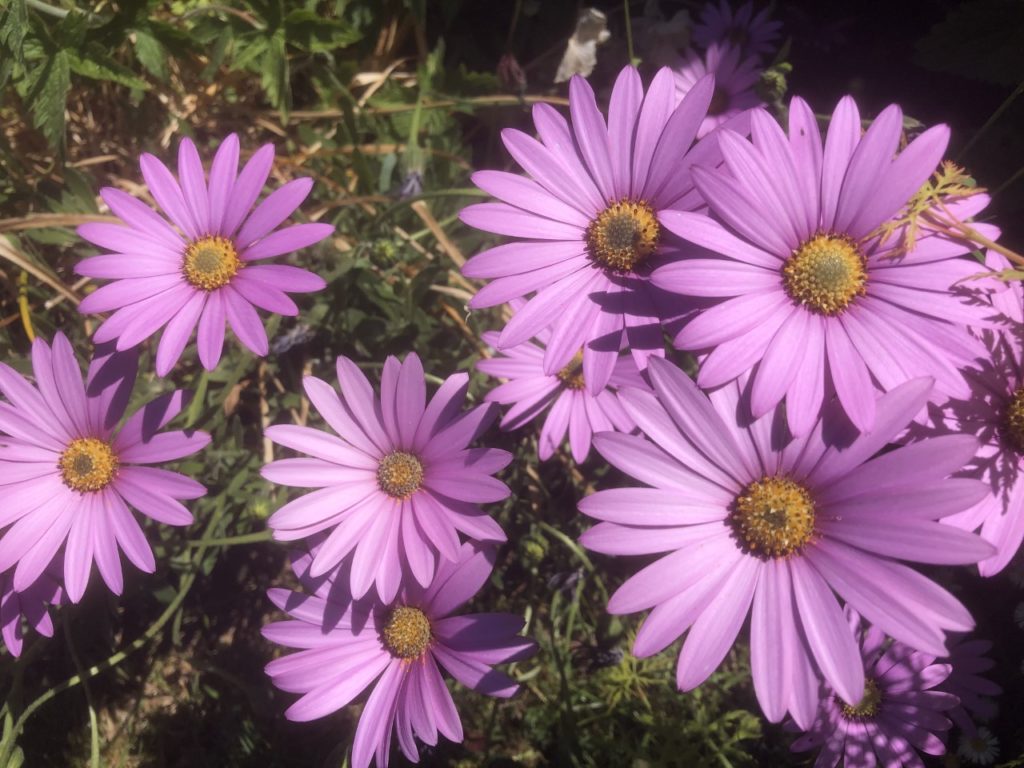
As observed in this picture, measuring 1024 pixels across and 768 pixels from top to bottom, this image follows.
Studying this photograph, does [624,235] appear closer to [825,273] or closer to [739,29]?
[825,273]

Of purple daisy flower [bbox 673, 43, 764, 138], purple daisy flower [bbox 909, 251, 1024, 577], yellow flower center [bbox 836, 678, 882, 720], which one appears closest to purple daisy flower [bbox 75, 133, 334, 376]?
purple daisy flower [bbox 909, 251, 1024, 577]

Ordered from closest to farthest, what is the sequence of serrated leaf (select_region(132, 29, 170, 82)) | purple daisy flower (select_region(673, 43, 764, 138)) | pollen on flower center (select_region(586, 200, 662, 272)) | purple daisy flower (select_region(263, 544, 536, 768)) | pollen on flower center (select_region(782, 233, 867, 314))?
pollen on flower center (select_region(782, 233, 867, 314)) < pollen on flower center (select_region(586, 200, 662, 272)) < purple daisy flower (select_region(263, 544, 536, 768)) < serrated leaf (select_region(132, 29, 170, 82)) < purple daisy flower (select_region(673, 43, 764, 138))

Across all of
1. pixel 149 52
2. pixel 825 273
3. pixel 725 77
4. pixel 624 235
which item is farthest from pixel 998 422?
pixel 149 52

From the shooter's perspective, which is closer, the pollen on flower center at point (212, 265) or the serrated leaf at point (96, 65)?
the pollen on flower center at point (212, 265)

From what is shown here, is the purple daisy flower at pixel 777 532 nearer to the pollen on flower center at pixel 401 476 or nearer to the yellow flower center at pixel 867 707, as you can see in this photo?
the pollen on flower center at pixel 401 476

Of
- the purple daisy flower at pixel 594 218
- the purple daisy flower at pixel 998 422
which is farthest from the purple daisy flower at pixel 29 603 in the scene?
the purple daisy flower at pixel 998 422

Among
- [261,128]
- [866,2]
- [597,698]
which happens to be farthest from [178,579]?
[866,2]

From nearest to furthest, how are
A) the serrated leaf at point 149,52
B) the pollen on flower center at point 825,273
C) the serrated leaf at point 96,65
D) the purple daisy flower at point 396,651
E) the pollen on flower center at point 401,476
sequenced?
1. the pollen on flower center at point 825,273
2. the purple daisy flower at point 396,651
3. the pollen on flower center at point 401,476
4. the serrated leaf at point 96,65
5. the serrated leaf at point 149,52

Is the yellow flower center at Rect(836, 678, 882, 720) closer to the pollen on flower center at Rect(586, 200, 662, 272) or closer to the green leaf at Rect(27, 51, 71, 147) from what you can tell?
the pollen on flower center at Rect(586, 200, 662, 272)
